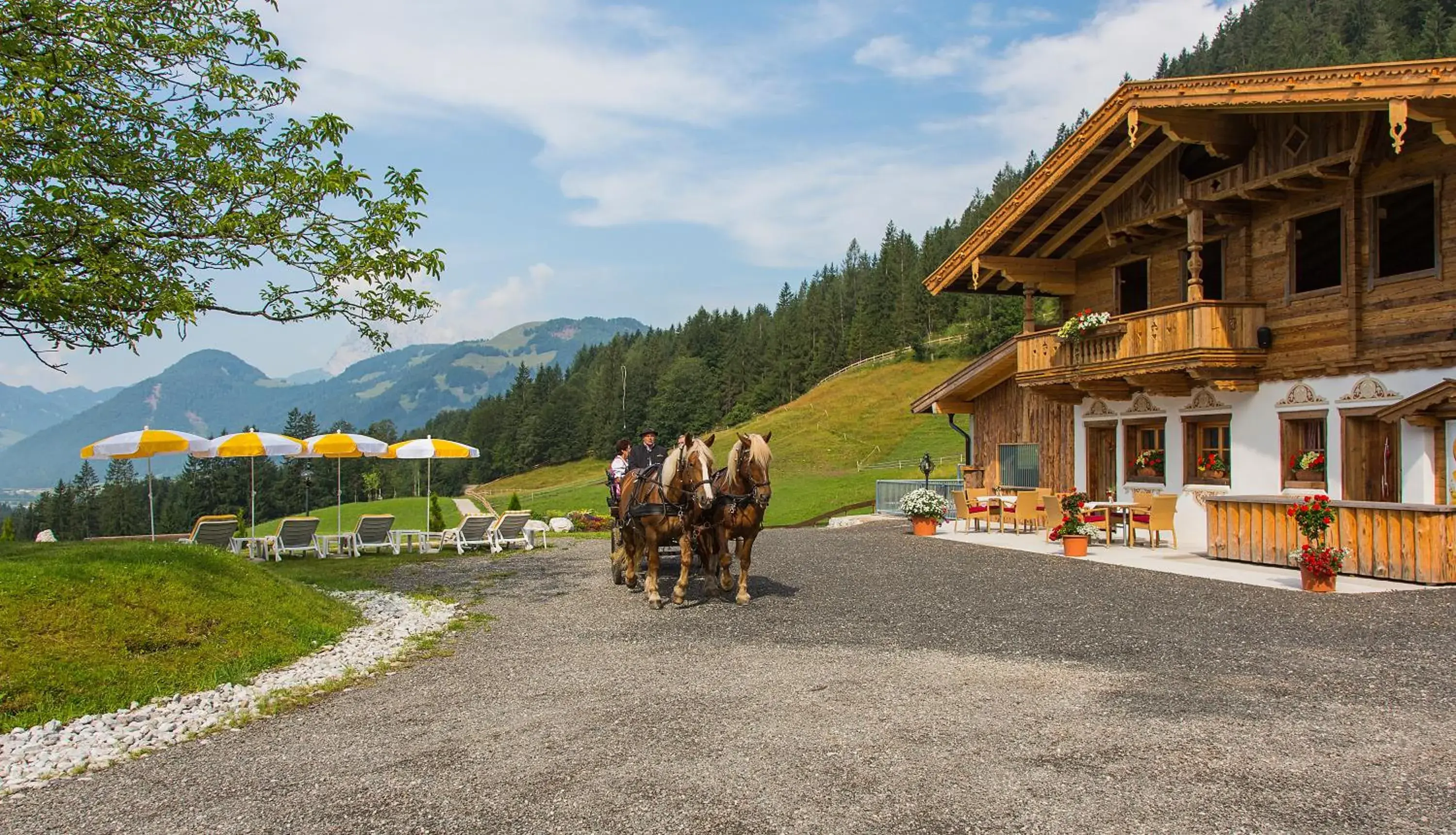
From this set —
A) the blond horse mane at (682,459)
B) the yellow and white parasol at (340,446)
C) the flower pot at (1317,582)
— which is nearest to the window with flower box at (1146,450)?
the flower pot at (1317,582)

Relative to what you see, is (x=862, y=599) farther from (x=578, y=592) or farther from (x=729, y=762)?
(x=729, y=762)

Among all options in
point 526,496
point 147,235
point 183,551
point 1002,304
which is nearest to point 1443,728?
point 183,551

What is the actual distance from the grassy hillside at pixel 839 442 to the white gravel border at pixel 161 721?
2901cm

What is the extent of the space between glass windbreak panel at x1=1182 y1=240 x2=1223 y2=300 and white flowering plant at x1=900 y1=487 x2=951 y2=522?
Answer: 7107mm

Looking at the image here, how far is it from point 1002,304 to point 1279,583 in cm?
8397

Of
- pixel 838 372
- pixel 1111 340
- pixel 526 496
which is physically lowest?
pixel 526 496

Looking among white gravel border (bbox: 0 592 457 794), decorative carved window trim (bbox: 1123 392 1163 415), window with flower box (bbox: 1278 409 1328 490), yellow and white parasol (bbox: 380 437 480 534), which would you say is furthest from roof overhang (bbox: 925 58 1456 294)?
white gravel border (bbox: 0 592 457 794)

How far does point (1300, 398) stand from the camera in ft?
53.7

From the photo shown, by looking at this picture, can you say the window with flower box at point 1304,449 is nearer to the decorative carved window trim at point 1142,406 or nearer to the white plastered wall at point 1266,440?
the white plastered wall at point 1266,440

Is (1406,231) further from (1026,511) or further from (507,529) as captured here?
(507,529)

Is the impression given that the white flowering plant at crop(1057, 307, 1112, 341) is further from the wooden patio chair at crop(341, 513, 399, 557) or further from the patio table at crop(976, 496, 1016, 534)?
the wooden patio chair at crop(341, 513, 399, 557)

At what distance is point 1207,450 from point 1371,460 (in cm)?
353

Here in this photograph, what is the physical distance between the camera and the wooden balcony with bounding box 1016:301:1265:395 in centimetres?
1695

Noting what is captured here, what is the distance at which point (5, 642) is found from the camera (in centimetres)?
803
